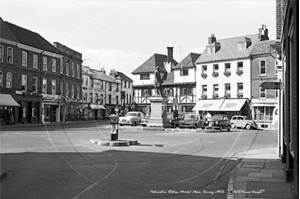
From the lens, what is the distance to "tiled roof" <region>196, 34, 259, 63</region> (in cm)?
4956

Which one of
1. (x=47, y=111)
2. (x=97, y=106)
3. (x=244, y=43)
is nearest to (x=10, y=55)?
(x=47, y=111)

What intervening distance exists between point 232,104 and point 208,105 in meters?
4.04

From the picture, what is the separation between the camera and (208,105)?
51.8 m

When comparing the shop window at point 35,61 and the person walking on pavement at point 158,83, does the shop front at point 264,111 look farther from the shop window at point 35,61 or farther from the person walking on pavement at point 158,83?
the shop window at point 35,61

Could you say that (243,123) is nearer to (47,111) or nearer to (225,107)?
(225,107)

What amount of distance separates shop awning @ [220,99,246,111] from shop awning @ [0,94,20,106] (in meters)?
26.5

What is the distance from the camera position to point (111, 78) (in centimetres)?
6594

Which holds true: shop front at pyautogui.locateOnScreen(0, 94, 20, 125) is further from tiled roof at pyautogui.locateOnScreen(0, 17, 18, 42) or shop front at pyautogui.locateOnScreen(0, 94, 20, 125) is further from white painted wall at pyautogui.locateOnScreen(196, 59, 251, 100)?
white painted wall at pyautogui.locateOnScreen(196, 59, 251, 100)

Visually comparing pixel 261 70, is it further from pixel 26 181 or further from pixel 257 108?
pixel 26 181

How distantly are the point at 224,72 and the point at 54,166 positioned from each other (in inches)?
1671

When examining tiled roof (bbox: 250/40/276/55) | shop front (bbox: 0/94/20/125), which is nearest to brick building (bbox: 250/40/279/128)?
tiled roof (bbox: 250/40/276/55)

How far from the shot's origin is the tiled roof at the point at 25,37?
4294 cm

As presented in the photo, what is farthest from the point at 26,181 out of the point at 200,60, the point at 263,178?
the point at 200,60

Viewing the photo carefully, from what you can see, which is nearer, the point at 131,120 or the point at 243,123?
the point at 243,123
